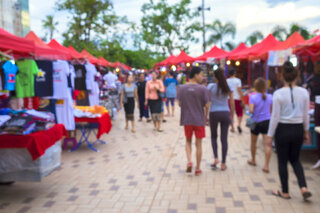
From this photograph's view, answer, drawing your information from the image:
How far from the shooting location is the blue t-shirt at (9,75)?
5.09 metres

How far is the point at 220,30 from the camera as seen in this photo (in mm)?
41500

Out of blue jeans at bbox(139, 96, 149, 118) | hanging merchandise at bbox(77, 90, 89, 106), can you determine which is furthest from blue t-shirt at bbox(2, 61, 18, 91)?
blue jeans at bbox(139, 96, 149, 118)

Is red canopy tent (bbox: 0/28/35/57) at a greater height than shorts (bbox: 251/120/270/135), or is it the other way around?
red canopy tent (bbox: 0/28/35/57)

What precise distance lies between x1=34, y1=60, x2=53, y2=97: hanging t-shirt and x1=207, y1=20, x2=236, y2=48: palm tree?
37112mm

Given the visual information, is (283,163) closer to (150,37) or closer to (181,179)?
(181,179)

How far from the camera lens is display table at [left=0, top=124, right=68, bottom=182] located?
12.7ft

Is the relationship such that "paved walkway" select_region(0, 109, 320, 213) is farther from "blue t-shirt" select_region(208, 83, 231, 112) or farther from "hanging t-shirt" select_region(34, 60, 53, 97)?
"hanging t-shirt" select_region(34, 60, 53, 97)

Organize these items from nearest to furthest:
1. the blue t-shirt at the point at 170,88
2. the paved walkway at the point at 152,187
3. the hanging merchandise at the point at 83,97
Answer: the paved walkway at the point at 152,187, the hanging merchandise at the point at 83,97, the blue t-shirt at the point at 170,88

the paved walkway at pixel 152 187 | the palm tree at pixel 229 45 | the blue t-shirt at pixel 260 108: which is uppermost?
the palm tree at pixel 229 45

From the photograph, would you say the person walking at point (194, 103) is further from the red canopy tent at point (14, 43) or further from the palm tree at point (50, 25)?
the palm tree at point (50, 25)

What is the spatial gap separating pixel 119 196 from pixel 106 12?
91.1ft

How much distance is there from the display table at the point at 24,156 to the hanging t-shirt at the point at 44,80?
2.27 metres

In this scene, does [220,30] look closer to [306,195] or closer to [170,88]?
[170,88]

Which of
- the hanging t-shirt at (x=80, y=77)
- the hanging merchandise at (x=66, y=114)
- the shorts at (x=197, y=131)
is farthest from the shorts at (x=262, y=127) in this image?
the hanging t-shirt at (x=80, y=77)
